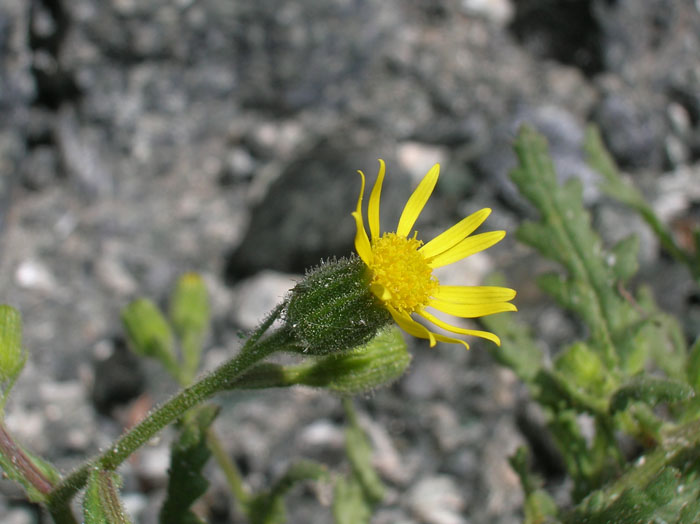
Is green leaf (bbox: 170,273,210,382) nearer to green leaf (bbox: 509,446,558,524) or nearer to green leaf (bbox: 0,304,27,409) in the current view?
green leaf (bbox: 0,304,27,409)

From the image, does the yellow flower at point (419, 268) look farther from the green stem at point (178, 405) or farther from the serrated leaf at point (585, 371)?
the serrated leaf at point (585, 371)

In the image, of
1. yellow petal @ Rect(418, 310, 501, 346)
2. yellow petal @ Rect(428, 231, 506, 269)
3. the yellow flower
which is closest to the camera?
yellow petal @ Rect(418, 310, 501, 346)

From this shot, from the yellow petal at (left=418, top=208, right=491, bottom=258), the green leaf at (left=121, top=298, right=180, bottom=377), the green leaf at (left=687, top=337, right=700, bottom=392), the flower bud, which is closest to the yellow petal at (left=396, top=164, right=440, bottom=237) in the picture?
the yellow petal at (left=418, top=208, right=491, bottom=258)

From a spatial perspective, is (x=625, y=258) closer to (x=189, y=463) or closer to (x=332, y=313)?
(x=332, y=313)

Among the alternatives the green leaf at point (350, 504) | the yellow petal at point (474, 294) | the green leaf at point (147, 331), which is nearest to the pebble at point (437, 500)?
the green leaf at point (350, 504)

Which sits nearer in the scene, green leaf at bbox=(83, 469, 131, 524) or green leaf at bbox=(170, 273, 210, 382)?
green leaf at bbox=(83, 469, 131, 524)

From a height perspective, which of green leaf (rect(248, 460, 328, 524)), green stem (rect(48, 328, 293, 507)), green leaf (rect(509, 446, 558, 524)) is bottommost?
green leaf (rect(509, 446, 558, 524))

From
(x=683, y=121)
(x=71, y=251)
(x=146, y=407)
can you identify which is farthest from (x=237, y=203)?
(x=683, y=121)
